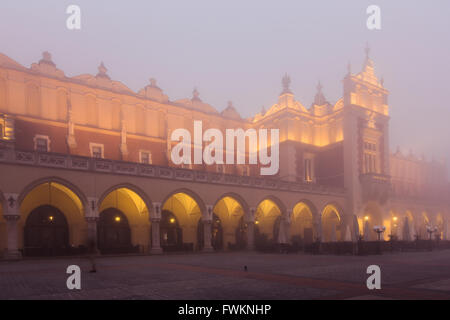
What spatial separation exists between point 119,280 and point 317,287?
21.8 ft

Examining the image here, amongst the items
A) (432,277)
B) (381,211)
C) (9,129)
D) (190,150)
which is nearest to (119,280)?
(432,277)

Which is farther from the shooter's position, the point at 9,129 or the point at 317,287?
the point at 9,129

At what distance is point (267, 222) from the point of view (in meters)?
43.1

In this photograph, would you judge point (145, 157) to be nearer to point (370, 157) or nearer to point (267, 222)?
point (267, 222)

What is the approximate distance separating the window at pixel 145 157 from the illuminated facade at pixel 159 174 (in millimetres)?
113

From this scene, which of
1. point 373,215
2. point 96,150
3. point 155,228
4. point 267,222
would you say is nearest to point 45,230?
point 155,228

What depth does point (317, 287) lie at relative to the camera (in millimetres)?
11195

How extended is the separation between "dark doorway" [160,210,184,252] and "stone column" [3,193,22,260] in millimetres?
13915

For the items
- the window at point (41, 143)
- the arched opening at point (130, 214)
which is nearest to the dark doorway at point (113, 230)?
the arched opening at point (130, 214)

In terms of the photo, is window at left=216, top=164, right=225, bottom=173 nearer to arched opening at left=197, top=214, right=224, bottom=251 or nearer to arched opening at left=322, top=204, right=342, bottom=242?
arched opening at left=197, top=214, right=224, bottom=251

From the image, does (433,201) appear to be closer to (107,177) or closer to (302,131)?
(302,131)

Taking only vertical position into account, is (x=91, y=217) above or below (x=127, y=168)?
below

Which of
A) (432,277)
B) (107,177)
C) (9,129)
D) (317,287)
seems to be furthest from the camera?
(9,129)

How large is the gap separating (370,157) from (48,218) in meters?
37.5
